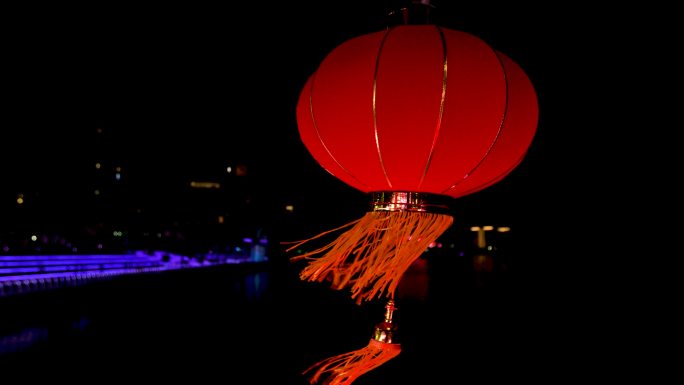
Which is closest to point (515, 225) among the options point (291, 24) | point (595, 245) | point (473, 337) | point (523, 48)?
point (595, 245)

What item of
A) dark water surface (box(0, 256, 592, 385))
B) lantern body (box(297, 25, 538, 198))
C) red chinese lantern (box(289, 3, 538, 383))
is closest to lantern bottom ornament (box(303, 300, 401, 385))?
dark water surface (box(0, 256, 592, 385))

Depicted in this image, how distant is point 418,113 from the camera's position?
0.95 m

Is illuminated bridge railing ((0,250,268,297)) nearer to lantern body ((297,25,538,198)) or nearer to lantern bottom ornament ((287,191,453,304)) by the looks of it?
lantern bottom ornament ((287,191,453,304))

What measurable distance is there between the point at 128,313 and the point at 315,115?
2.58 metres

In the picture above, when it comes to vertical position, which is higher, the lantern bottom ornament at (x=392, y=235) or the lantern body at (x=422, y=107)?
the lantern body at (x=422, y=107)

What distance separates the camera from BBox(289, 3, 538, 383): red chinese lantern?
955 mm

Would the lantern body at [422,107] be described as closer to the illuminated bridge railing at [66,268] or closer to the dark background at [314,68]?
the dark background at [314,68]

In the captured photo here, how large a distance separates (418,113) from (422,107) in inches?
0.6

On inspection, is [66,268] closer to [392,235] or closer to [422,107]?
[392,235]

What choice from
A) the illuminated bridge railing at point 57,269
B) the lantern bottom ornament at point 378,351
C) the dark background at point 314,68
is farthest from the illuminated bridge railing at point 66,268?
the lantern bottom ornament at point 378,351

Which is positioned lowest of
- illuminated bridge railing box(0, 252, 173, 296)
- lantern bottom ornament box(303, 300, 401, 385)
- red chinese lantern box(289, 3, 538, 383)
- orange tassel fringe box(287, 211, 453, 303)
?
lantern bottom ornament box(303, 300, 401, 385)

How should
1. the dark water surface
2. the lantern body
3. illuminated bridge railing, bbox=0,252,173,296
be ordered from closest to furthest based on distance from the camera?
the lantern body → the dark water surface → illuminated bridge railing, bbox=0,252,173,296

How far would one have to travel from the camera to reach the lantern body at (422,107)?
95 cm

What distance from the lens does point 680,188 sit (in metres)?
2.34
